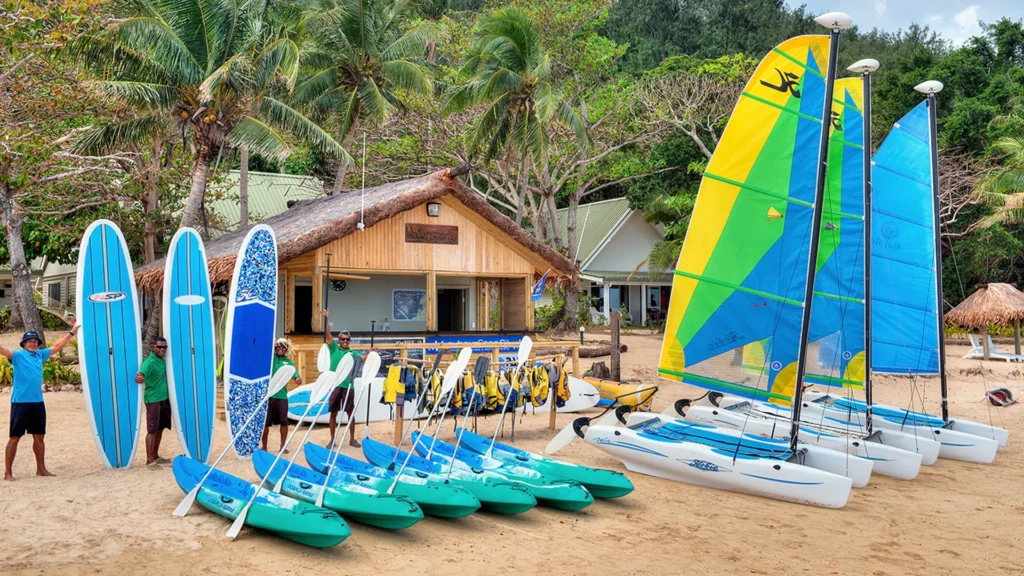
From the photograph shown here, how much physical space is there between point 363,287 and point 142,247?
8.65 m

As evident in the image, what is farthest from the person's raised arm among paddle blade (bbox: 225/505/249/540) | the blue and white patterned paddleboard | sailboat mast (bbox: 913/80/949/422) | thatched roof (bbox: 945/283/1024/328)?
thatched roof (bbox: 945/283/1024/328)

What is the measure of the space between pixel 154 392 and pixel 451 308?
450 inches

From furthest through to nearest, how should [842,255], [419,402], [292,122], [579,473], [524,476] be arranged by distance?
1. [292,122]
2. [842,255]
3. [419,402]
4. [579,473]
5. [524,476]

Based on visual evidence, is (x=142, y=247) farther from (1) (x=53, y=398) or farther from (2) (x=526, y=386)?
(2) (x=526, y=386)

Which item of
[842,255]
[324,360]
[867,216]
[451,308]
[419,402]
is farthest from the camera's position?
[451,308]

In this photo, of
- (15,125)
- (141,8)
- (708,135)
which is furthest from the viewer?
(708,135)

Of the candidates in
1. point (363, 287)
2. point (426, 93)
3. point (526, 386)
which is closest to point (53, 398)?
point (363, 287)

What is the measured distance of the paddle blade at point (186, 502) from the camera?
25.0 feet

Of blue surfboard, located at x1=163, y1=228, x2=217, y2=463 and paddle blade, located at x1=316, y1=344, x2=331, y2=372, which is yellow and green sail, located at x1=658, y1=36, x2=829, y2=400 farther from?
blue surfboard, located at x1=163, y1=228, x2=217, y2=463

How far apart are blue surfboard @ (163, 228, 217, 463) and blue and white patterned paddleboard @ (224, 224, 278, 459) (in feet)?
0.81

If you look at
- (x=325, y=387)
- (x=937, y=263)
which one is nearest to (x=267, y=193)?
(x=937, y=263)

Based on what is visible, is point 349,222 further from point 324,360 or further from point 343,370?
point 343,370

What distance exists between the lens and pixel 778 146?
36.4ft

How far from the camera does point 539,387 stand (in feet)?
40.4
